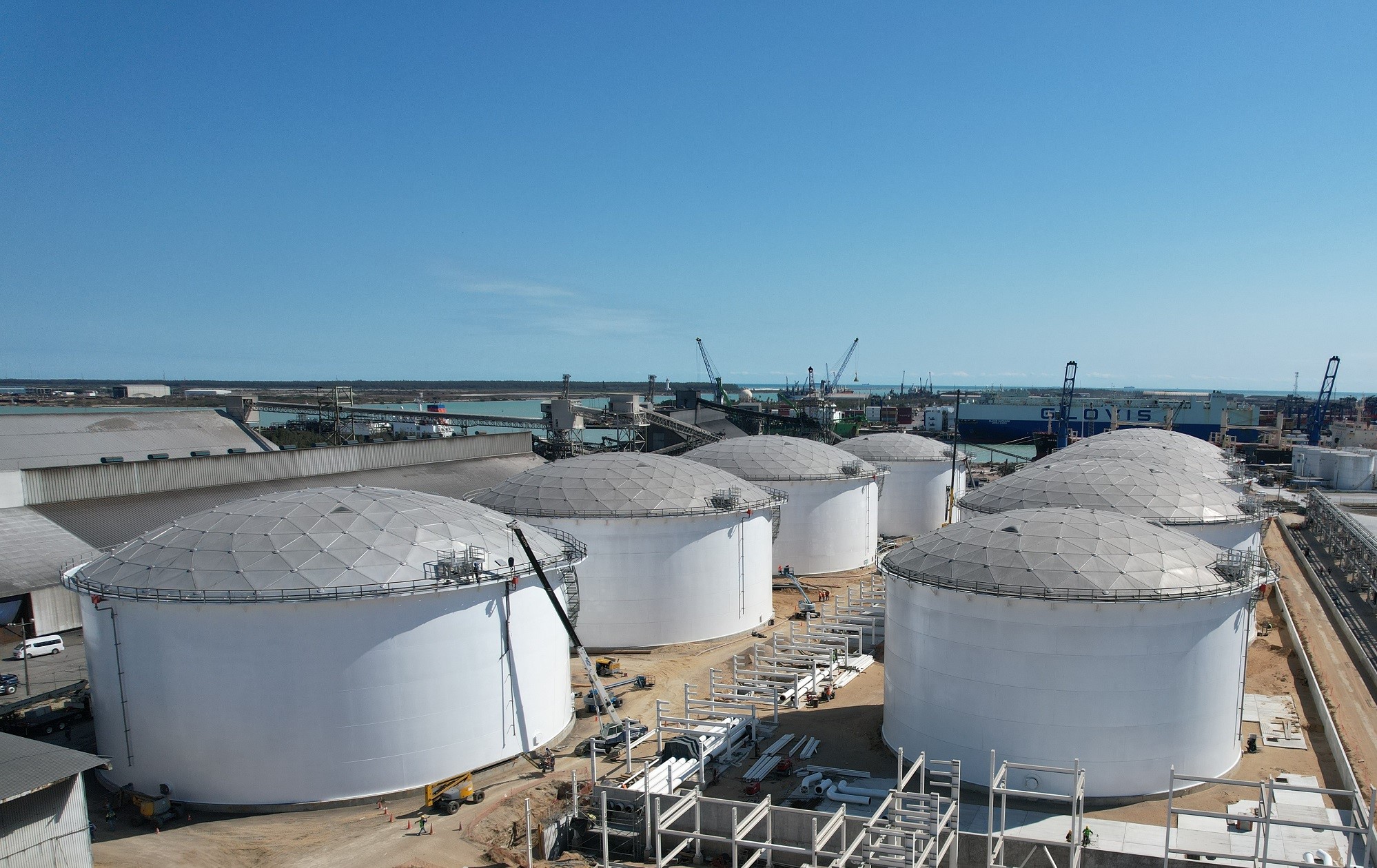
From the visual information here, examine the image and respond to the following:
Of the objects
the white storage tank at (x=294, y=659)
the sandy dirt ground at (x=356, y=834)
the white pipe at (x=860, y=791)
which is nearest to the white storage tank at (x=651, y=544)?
the sandy dirt ground at (x=356, y=834)

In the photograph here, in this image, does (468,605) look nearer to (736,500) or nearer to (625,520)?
(625,520)

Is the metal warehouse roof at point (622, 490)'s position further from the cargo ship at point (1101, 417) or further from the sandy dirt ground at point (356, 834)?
the cargo ship at point (1101, 417)

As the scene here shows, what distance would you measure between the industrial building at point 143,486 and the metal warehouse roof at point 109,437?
567 millimetres

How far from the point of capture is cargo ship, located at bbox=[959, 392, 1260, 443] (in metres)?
147

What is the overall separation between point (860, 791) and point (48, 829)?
65.4 ft

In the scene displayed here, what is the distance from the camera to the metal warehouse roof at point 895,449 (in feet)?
216

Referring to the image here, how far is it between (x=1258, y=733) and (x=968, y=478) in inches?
2420

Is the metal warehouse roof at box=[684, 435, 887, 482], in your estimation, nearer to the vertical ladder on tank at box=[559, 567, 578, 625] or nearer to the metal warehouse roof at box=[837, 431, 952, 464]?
the metal warehouse roof at box=[837, 431, 952, 464]

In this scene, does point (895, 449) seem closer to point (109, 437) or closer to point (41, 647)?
point (41, 647)

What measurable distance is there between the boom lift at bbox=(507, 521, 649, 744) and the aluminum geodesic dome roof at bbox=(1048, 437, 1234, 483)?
3528cm

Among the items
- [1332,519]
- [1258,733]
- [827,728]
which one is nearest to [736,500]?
[827,728]

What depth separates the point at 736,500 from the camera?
3903 centimetres

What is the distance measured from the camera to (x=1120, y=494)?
1476 inches

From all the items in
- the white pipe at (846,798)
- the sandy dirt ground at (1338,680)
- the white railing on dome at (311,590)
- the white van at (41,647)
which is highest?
the white railing on dome at (311,590)
